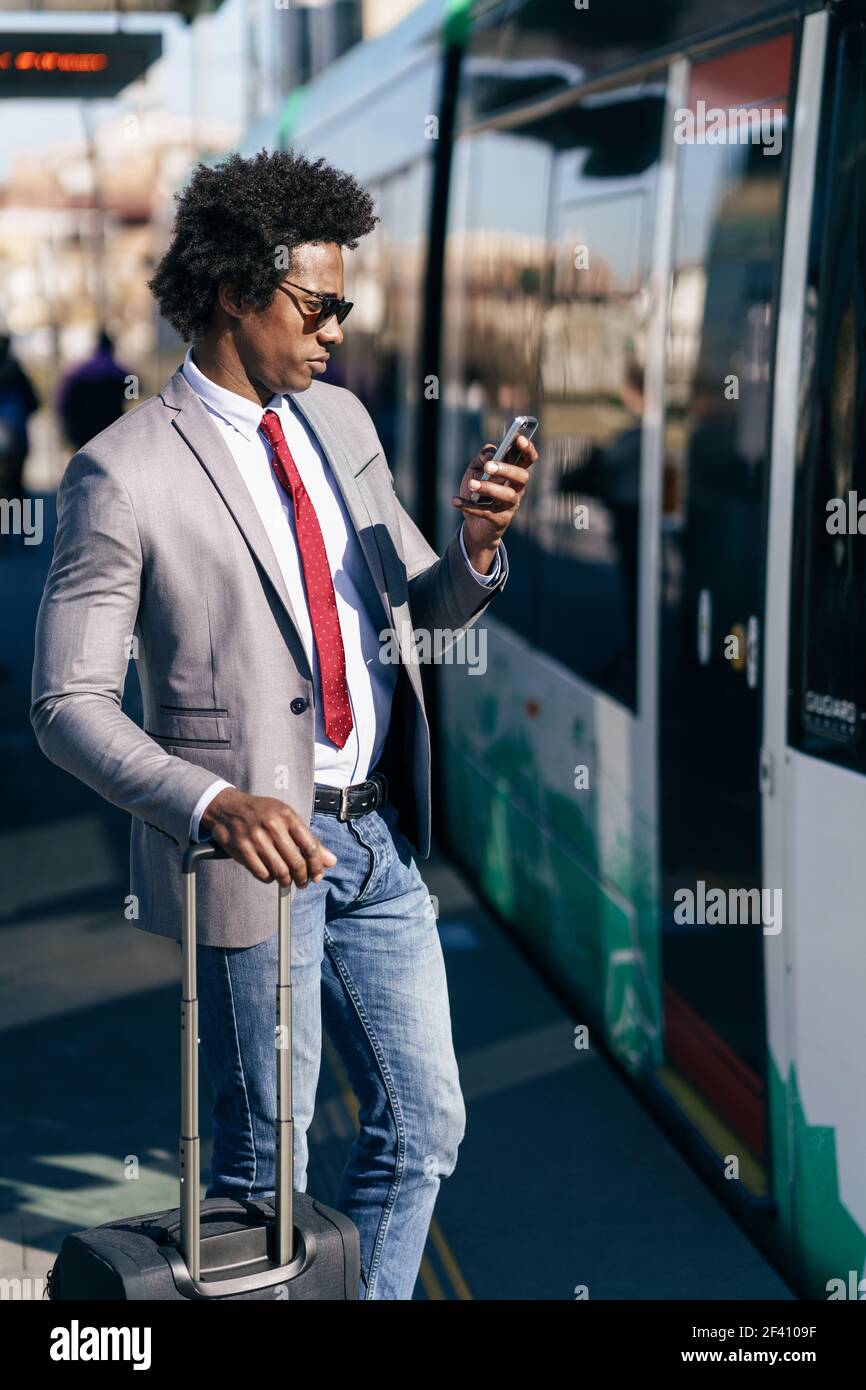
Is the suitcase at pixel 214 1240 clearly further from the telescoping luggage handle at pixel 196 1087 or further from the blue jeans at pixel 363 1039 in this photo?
the blue jeans at pixel 363 1039

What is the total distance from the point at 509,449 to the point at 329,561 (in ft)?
1.10

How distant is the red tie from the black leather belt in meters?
0.07

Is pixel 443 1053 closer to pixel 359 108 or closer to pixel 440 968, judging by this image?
pixel 440 968

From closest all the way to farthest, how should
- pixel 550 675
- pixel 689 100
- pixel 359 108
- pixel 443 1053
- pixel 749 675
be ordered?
pixel 443 1053 < pixel 749 675 < pixel 689 100 < pixel 550 675 < pixel 359 108

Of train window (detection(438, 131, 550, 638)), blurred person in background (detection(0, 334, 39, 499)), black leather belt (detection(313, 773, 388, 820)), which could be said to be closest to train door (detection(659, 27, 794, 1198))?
Answer: black leather belt (detection(313, 773, 388, 820))

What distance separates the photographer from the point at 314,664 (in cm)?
301

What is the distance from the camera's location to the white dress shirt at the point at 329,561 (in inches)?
119

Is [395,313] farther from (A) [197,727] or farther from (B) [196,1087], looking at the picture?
(B) [196,1087]

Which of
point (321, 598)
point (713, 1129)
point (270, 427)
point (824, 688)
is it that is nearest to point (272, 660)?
point (321, 598)

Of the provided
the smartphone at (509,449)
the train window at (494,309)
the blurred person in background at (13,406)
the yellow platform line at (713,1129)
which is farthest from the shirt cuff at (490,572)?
the blurred person in background at (13,406)

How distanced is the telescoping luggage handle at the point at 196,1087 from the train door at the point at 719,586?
146 cm

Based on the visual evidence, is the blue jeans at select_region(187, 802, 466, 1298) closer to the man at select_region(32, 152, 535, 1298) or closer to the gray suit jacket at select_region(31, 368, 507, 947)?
the man at select_region(32, 152, 535, 1298)

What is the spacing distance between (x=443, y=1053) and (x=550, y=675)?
8.93 ft

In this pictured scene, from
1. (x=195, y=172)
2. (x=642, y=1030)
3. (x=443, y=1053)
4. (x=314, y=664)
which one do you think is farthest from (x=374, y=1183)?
(x=642, y=1030)
